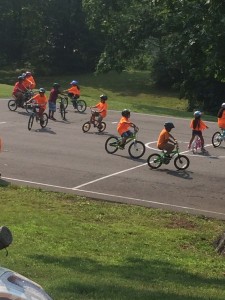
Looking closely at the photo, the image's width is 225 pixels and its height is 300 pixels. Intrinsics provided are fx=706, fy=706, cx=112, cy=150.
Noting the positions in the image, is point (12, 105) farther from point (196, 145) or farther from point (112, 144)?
point (196, 145)

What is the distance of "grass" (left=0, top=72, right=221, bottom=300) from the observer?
761 centimetres

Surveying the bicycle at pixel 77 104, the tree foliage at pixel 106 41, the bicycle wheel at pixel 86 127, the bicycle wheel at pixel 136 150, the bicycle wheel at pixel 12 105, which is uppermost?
the tree foliage at pixel 106 41

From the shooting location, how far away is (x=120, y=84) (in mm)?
61750

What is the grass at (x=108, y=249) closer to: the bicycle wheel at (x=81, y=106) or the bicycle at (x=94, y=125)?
the bicycle at (x=94, y=125)

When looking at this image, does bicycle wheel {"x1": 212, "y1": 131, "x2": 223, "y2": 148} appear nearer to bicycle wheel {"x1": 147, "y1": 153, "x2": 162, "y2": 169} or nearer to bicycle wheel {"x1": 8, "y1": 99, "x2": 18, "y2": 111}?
bicycle wheel {"x1": 147, "y1": 153, "x2": 162, "y2": 169}

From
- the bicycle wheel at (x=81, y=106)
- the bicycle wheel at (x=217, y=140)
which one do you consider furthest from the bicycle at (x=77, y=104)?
the bicycle wheel at (x=217, y=140)

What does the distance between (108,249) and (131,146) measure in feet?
39.9

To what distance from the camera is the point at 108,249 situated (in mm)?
11070

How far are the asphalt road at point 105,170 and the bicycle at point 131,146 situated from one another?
24 centimetres

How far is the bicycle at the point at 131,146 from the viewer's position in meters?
23.0

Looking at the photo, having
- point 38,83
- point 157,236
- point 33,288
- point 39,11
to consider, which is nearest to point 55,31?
point 39,11

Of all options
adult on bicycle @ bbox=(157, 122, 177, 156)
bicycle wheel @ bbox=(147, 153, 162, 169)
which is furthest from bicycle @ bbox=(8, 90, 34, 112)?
bicycle wheel @ bbox=(147, 153, 162, 169)

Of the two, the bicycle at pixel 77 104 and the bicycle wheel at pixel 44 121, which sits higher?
the bicycle at pixel 77 104

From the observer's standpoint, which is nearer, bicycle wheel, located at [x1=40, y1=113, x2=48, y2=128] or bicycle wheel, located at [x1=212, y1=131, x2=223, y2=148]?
bicycle wheel, located at [x1=212, y1=131, x2=223, y2=148]
